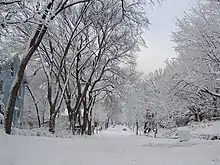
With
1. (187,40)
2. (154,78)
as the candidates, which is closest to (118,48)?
(187,40)

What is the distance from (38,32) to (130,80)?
62.7ft

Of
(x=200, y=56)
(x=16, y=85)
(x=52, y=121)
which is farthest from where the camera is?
(x=52, y=121)

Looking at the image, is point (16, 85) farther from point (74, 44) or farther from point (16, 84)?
point (74, 44)

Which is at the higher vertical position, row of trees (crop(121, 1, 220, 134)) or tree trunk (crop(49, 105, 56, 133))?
row of trees (crop(121, 1, 220, 134))

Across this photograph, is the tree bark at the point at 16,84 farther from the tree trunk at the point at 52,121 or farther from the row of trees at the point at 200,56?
the row of trees at the point at 200,56

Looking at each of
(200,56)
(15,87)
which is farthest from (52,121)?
(200,56)

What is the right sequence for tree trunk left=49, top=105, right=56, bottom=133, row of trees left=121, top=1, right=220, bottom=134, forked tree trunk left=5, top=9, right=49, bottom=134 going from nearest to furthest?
1. forked tree trunk left=5, top=9, right=49, bottom=134
2. row of trees left=121, top=1, right=220, bottom=134
3. tree trunk left=49, top=105, right=56, bottom=133

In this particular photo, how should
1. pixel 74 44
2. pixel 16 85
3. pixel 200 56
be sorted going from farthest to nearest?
pixel 74 44, pixel 200 56, pixel 16 85

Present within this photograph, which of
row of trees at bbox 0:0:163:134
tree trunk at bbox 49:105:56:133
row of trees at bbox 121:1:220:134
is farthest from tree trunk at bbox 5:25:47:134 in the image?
row of trees at bbox 121:1:220:134

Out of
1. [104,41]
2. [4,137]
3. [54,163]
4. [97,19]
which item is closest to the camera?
[54,163]

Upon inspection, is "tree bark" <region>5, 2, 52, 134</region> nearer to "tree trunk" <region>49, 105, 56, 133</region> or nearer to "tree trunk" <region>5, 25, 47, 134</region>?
"tree trunk" <region>5, 25, 47, 134</region>

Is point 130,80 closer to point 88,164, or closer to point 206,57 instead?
point 206,57

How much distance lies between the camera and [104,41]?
2597 cm

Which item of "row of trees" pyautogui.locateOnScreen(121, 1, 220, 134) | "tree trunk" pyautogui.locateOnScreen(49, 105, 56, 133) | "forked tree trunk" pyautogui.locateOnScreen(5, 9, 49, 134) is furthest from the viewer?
"tree trunk" pyautogui.locateOnScreen(49, 105, 56, 133)
